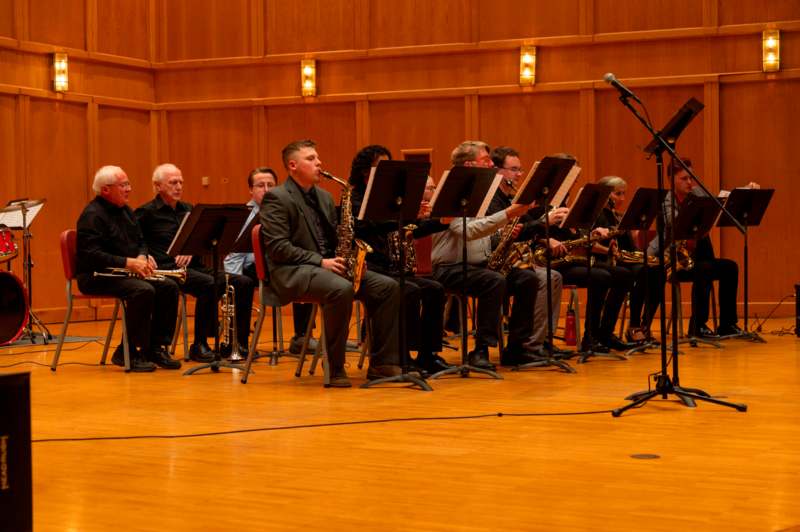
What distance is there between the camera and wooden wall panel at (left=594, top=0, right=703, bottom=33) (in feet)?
37.6

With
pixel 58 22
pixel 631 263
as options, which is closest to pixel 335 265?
pixel 631 263

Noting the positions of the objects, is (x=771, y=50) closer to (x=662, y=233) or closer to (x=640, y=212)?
(x=640, y=212)

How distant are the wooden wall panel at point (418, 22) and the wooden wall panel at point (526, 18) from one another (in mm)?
191

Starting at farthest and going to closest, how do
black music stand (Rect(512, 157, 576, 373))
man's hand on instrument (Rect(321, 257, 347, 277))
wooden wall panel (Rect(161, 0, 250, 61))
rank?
1. wooden wall panel (Rect(161, 0, 250, 61))
2. black music stand (Rect(512, 157, 576, 373))
3. man's hand on instrument (Rect(321, 257, 347, 277))

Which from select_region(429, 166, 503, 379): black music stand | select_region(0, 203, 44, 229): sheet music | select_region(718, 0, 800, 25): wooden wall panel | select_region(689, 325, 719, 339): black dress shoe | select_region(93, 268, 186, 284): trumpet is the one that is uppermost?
select_region(718, 0, 800, 25): wooden wall panel

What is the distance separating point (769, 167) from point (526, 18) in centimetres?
289

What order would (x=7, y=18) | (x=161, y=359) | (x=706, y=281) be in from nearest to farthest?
(x=161, y=359), (x=706, y=281), (x=7, y=18)

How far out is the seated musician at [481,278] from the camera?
720cm

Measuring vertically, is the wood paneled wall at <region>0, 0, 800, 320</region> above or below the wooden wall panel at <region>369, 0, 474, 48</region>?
below

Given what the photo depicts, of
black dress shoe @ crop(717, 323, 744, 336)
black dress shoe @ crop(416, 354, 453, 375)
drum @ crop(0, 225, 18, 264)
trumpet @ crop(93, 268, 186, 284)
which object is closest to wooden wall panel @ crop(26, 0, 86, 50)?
drum @ crop(0, 225, 18, 264)

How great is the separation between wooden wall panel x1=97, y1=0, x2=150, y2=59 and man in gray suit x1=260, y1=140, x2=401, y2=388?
650 centimetres

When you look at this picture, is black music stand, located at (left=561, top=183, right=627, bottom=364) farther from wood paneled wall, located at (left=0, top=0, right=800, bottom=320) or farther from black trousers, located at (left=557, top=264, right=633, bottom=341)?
wood paneled wall, located at (left=0, top=0, right=800, bottom=320)

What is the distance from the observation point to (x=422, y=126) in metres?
12.3

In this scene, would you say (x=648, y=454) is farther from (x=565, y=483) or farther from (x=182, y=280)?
(x=182, y=280)
